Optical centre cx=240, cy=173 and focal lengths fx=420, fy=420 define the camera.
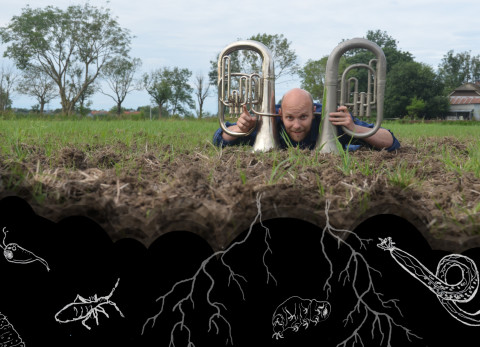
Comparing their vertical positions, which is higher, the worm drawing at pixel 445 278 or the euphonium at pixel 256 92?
the euphonium at pixel 256 92

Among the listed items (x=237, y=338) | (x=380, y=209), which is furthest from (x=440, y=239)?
(x=237, y=338)

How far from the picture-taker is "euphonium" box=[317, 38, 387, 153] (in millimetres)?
2393

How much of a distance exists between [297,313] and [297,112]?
1.53 m

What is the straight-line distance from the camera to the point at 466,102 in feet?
154

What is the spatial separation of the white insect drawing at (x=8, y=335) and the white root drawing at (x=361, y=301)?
92 centimetres

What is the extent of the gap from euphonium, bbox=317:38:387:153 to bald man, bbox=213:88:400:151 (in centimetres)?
5

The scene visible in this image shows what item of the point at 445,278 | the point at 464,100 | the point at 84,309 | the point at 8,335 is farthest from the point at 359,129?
the point at 464,100

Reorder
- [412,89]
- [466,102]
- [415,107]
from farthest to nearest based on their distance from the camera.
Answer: [466,102]
[412,89]
[415,107]

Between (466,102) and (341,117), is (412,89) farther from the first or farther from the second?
(341,117)

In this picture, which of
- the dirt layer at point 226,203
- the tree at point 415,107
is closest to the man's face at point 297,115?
the dirt layer at point 226,203

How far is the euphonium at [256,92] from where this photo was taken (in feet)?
8.23

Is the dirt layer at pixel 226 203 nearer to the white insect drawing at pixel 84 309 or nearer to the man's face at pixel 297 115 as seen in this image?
the white insect drawing at pixel 84 309

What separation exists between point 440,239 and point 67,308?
1.05 meters

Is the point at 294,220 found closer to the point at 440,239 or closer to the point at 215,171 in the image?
the point at 440,239
